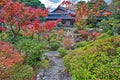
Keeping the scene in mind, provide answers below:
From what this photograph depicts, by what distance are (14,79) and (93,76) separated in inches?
144

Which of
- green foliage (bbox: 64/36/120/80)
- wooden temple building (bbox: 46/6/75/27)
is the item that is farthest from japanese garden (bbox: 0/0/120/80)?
wooden temple building (bbox: 46/6/75/27)

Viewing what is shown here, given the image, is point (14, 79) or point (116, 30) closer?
point (14, 79)

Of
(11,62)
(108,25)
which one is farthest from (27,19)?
(108,25)

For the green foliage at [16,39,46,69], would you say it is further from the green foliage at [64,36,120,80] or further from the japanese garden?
the green foliage at [64,36,120,80]

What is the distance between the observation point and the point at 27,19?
12.8 metres

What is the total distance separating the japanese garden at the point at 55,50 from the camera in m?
4.70

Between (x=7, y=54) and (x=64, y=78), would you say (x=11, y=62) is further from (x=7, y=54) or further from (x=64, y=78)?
(x=64, y=78)

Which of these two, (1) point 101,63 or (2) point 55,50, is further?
(2) point 55,50

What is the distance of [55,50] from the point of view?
17.0 meters

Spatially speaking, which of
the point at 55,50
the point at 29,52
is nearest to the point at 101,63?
the point at 29,52

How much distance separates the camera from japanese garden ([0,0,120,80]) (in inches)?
185

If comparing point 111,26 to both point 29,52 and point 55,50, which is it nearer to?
point 55,50

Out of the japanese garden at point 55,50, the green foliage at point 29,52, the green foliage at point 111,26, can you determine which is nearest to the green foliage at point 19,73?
the japanese garden at point 55,50

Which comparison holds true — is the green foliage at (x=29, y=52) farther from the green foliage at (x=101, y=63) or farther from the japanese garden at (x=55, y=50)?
the green foliage at (x=101, y=63)
